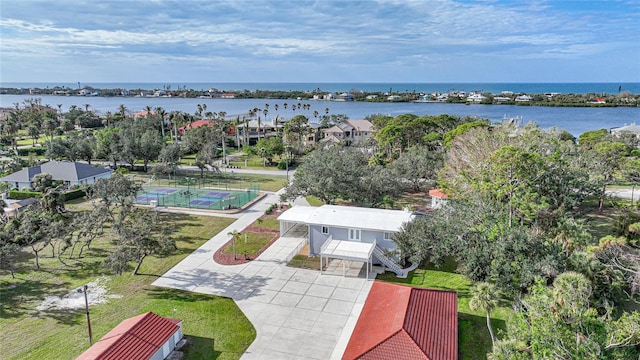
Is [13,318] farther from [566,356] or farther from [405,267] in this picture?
[566,356]

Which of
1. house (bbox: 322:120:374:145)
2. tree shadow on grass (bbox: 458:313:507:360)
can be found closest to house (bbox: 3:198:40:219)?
tree shadow on grass (bbox: 458:313:507:360)

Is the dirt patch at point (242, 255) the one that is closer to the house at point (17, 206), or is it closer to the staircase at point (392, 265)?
the staircase at point (392, 265)

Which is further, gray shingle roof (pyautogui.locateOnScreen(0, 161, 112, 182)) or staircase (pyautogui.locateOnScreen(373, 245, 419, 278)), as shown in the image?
gray shingle roof (pyautogui.locateOnScreen(0, 161, 112, 182))

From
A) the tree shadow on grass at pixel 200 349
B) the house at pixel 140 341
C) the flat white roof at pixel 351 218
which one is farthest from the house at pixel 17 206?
the tree shadow on grass at pixel 200 349

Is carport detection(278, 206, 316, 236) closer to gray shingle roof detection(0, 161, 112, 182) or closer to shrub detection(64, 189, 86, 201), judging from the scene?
shrub detection(64, 189, 86, 201)

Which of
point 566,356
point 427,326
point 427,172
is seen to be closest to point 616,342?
point 566,356
